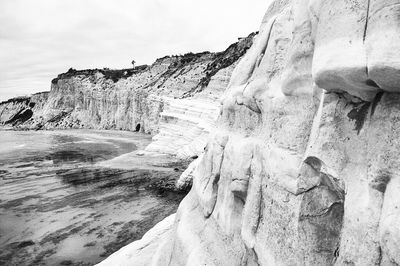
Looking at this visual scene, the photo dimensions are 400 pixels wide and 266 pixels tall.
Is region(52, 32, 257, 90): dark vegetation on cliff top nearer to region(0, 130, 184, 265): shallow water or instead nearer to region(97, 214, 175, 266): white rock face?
region(0, 130, 184, 265): shallow water

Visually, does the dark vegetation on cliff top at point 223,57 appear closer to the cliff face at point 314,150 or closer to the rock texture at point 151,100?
the rock texture at point 151,100

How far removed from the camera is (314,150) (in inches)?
200

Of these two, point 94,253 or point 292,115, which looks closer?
point 292,115

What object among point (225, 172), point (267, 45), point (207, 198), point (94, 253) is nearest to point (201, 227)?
point (207, 198)

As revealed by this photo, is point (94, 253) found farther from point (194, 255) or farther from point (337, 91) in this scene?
point (337, 91)

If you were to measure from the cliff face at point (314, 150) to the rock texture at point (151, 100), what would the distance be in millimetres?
28848

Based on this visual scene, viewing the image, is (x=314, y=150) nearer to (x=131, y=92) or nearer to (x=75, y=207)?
(x=75, y=207)

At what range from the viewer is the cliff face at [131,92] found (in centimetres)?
6883

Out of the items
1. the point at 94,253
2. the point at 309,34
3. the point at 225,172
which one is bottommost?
the point at 94,253

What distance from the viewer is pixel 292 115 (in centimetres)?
605

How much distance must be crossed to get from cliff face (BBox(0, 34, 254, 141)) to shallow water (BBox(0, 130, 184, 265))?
21.2 metres

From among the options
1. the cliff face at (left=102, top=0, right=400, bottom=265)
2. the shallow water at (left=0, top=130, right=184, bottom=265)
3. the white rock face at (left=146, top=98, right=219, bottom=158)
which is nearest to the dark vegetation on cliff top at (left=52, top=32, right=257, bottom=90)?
the white rock face at (left=146, top=98, right=219, bottom=158)

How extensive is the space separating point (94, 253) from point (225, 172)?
32.7 ft

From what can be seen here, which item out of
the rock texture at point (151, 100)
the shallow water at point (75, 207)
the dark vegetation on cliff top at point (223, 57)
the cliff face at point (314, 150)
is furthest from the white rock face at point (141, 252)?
the dark vegetation on cliff top at point (223, 57)
